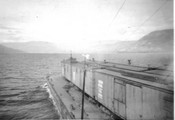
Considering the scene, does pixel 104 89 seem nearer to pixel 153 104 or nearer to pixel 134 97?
pixel 134 97

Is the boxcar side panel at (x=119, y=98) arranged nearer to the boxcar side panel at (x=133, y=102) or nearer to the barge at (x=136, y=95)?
the barge at (x=136, y=95)

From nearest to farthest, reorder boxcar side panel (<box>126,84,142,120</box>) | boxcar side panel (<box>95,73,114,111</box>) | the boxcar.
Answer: the boxcar < boxcar side panel (<box>126,84,142,120</box>) < boxcar side panel (<box>95,73,114,111</box>)

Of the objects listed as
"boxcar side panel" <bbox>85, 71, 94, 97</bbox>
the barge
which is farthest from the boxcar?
"boxcar side panel" <bbox>85, 71, 94, 97</bbox>

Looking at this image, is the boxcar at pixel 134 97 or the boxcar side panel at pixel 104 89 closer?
the boxcar at pixel 134 97

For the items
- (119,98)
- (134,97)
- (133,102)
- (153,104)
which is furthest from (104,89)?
(153,104)

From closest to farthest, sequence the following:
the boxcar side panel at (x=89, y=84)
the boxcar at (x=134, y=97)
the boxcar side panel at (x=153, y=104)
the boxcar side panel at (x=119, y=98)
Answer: the boxcar at (x=134, y=97) < the boxcar side panel at (x=153, y=104) < the boxcar side panel at (x=119, y=98) < the boxcar side panel at (x=89, y=84)

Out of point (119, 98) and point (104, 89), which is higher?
point (104, 89)

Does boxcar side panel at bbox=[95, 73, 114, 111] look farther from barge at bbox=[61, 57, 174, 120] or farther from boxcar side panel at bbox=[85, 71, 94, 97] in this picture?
boxcar side panel at bbox=[85, 71, 94, 97]

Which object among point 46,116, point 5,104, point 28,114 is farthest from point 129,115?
point 5,104

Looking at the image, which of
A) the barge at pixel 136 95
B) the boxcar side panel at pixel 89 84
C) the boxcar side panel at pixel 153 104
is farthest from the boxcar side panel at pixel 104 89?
the boxcar side panel at pixel 153 104
